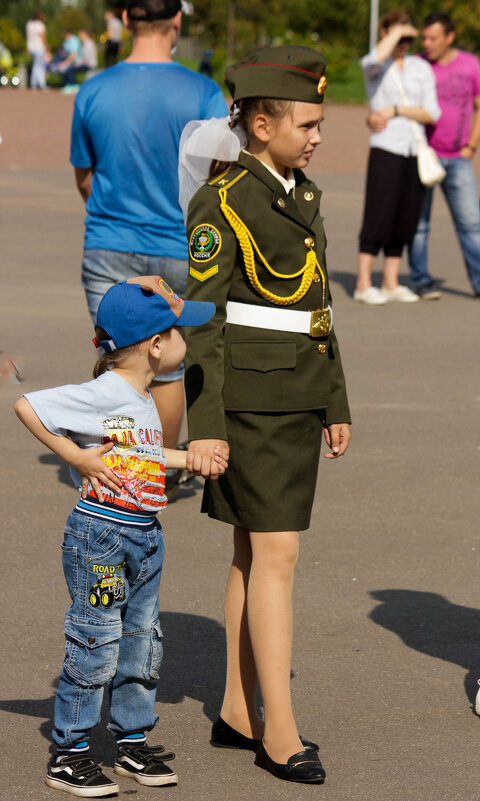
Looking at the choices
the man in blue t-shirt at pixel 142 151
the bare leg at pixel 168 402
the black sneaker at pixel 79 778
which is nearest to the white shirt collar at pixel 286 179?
the black sneaker at pixel 79 778

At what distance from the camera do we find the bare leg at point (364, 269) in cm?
1123

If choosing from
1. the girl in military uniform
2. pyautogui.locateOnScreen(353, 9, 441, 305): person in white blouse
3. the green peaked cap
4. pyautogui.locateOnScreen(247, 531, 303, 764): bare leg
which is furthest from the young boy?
pyautogui.locateOnScreen(353, 9, 441, 305): person in white blouse

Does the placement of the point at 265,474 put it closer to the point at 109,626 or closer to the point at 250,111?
the point at 109,626

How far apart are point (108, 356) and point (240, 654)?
0.92 m

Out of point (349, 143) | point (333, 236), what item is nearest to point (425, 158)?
point (333, 236)

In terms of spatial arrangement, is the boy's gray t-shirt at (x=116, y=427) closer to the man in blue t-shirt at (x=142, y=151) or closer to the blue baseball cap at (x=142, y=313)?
the blue baseball cap at (x=142, y=313)

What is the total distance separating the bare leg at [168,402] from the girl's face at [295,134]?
2593 mm

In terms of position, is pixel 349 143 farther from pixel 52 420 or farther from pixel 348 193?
A: pixel 52 420

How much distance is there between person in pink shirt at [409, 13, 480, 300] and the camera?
11500mm

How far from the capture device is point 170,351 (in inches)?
137

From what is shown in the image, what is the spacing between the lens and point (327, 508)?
6.18 meters

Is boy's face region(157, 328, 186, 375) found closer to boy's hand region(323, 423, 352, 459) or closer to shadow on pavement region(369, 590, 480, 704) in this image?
boy's hand region(323, 423, 352, 459)

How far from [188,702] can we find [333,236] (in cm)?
1142

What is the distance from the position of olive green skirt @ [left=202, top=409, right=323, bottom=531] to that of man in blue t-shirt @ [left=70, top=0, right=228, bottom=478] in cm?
245
